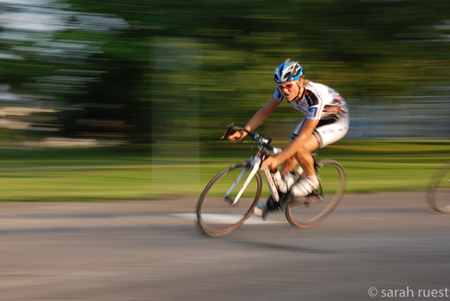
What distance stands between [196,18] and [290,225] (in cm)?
1127

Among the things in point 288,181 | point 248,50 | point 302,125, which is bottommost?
point 288,181

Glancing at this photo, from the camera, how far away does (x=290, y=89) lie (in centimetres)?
523

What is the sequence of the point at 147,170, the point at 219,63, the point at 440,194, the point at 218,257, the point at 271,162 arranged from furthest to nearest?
the point at 219,63
the point at 147,170
the point at 440,194
the point at 271,162
the point at 218,257

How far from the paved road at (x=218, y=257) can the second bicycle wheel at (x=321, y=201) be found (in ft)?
0.47

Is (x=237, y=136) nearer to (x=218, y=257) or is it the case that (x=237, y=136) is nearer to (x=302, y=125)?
(x=302, y=125)

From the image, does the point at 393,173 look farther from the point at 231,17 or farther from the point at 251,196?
the point at 251,196

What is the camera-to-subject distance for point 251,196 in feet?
18.6

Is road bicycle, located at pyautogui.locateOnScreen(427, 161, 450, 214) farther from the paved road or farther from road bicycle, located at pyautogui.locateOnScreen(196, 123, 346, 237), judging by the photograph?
road bicycle, located at pyautogui.locateOnScreen(196, 123, 346, 237)

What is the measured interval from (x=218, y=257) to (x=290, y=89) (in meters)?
1.74

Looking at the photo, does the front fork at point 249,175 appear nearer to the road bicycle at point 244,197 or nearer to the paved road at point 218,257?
the road bicycle at point 244,197

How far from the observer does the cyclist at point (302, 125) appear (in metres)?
5.23

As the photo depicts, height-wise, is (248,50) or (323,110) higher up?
(248,50)

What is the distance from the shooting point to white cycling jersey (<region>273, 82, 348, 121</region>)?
5262 millimetres

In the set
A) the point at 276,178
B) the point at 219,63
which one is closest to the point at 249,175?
the point at 276,178
